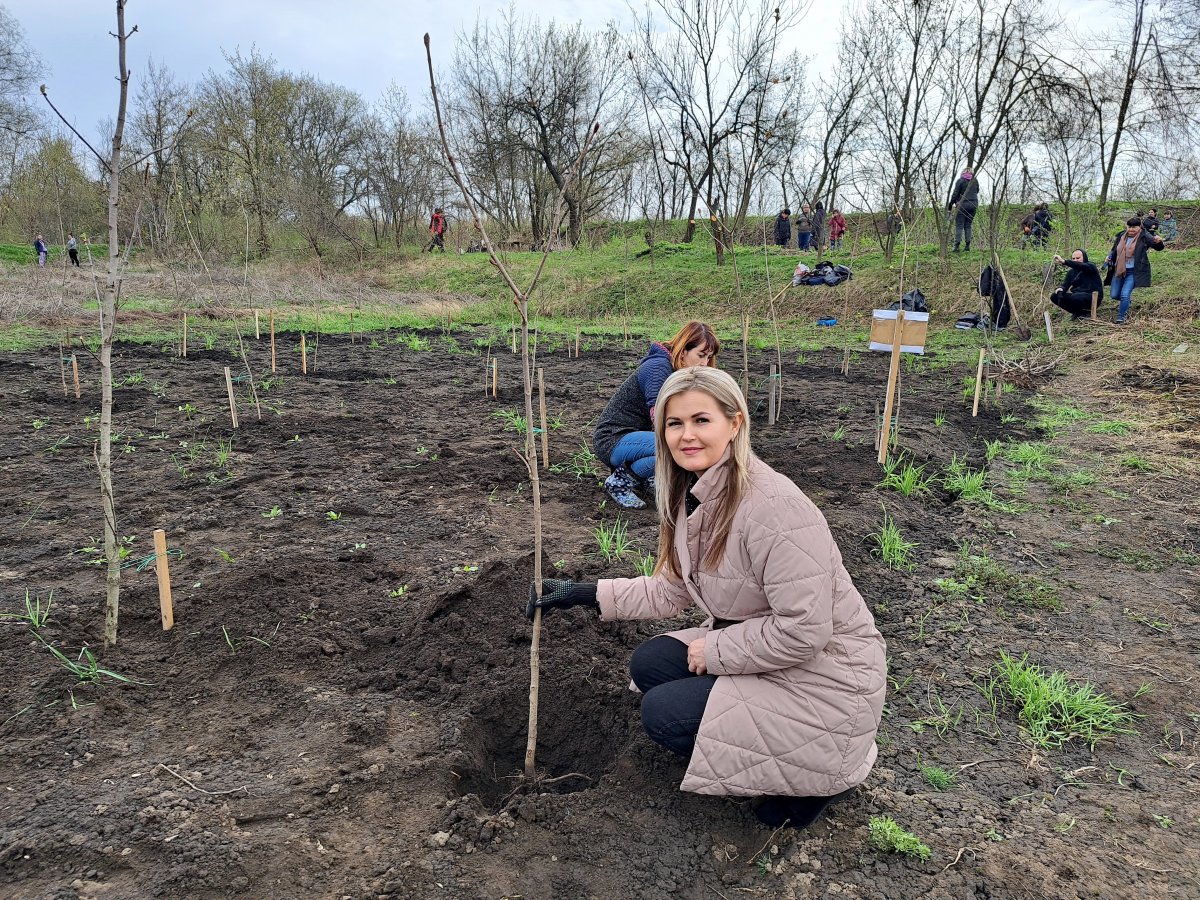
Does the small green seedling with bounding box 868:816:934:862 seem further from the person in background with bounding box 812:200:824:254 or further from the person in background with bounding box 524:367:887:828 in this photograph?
the person in background with bounding box 812:200:824:254

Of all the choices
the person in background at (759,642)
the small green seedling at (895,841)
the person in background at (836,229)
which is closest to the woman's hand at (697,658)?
the person in background at (759,642)

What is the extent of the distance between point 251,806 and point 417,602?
125cm

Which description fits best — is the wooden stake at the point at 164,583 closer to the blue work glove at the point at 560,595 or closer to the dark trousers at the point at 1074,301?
the blue work glove at the point at 560,595

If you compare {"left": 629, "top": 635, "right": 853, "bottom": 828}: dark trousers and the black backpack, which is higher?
the black backpack

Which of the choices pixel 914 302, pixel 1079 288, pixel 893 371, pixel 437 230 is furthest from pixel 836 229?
pixel 893 371

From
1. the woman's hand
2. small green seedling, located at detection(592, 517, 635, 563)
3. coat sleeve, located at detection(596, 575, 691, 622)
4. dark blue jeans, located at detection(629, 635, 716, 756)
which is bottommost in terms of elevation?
small green seedling, located at detection(592, 517, 635, 563)

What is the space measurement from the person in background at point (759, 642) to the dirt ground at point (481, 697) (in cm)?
24

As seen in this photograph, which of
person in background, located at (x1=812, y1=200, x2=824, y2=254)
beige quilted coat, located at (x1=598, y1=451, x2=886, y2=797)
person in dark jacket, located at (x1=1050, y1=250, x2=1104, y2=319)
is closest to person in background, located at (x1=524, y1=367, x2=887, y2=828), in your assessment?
beige quilted coat, located at (x1=598, y1=451, x2=886, y2=797)

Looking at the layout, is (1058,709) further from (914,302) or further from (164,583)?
(914,302)

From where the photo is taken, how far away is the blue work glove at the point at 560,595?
7.02 feet

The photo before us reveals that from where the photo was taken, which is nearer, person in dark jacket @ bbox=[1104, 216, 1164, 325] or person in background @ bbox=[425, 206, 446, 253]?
person in dark jacket @ bbox=[1104, 216, 1164, 325]

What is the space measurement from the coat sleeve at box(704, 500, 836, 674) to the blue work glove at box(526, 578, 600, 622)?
480 mm

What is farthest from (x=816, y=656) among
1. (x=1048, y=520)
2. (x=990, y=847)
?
(x=1048, y=520)

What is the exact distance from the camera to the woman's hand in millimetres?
1964
